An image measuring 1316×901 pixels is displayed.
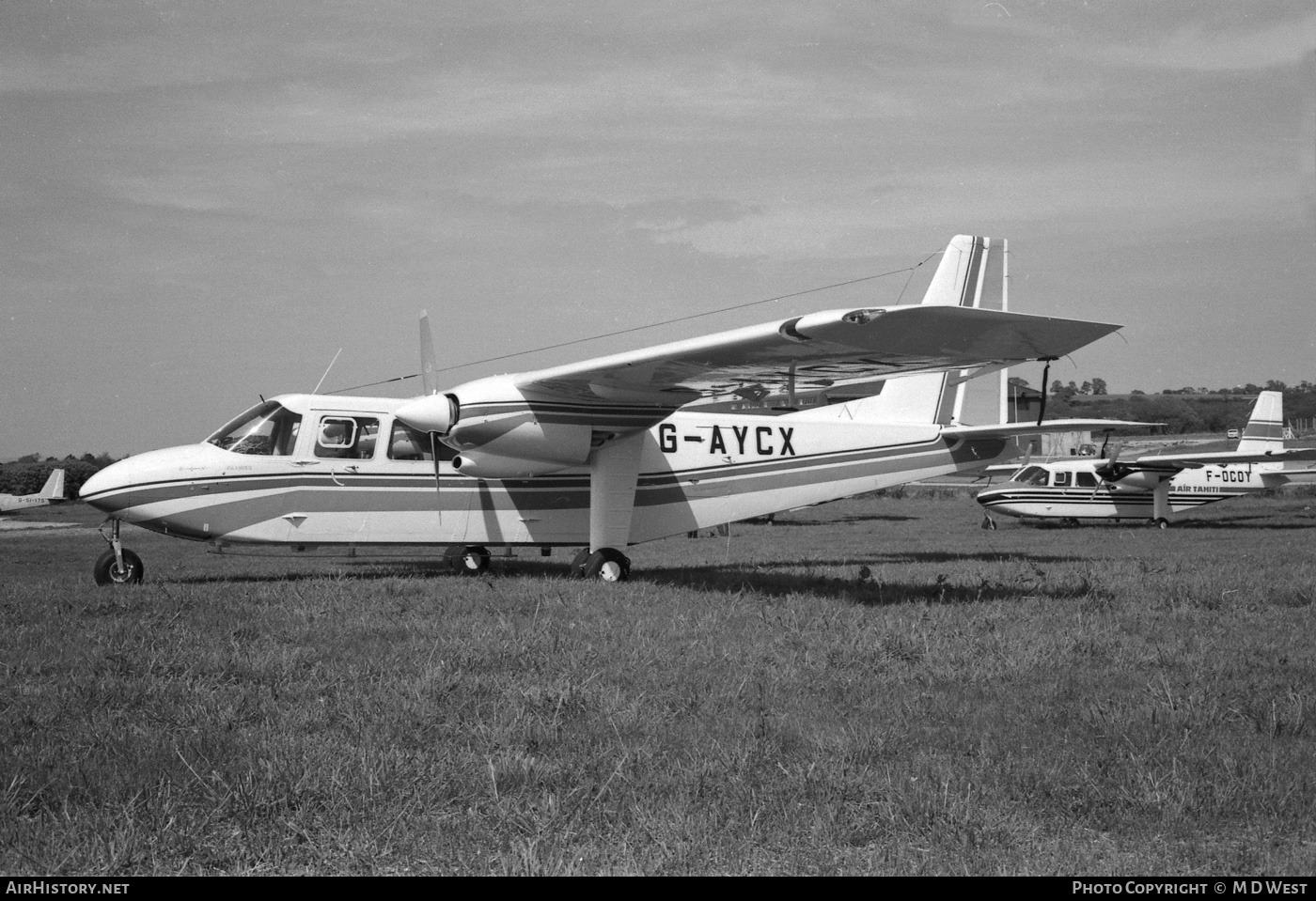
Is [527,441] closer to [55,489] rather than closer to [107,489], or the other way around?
[107,489]

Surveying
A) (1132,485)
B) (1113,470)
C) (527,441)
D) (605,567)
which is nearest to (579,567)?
(605,567)

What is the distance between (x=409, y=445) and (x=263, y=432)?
1.77 metres

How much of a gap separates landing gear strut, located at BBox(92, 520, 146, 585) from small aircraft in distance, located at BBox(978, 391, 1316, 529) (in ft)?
80.9

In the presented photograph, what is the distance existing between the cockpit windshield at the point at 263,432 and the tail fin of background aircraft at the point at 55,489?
32.2m

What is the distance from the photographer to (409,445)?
42.6ft

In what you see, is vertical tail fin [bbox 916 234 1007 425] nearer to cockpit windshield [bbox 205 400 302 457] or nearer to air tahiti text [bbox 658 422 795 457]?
air tahiti text [bbox 658 422 795 457]

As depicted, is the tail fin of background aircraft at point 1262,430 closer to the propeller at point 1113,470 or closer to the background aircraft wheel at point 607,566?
the propeller at point 1113,470

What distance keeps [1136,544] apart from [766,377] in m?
13.8

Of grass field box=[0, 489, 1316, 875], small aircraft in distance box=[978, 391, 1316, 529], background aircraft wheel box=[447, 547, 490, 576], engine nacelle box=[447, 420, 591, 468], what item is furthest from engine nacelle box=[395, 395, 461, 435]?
small aircraft in distance box=[978, 391, 1316, 529]

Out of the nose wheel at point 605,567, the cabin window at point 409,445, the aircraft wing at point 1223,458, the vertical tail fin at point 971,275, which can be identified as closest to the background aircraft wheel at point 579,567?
the nose wheel at point 605,567

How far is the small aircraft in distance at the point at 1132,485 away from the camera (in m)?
30.9

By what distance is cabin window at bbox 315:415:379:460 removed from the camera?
41.2ft

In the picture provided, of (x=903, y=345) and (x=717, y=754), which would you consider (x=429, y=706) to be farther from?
(x=903, y=345)

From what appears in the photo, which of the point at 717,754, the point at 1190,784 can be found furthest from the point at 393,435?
the point at 1190,784
